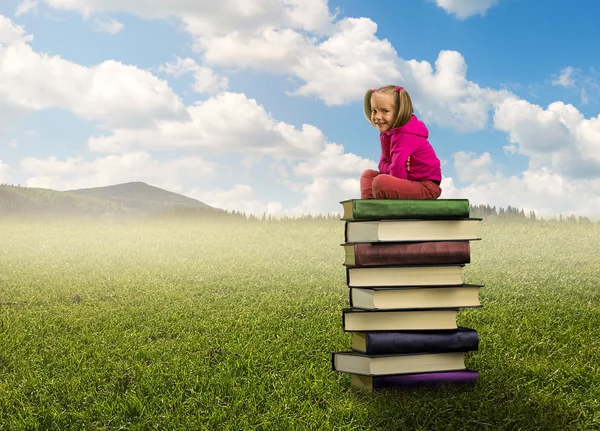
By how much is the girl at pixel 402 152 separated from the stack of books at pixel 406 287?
8.3 inches

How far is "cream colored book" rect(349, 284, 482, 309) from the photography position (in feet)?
14.8

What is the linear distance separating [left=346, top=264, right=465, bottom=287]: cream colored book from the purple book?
2.30 ft

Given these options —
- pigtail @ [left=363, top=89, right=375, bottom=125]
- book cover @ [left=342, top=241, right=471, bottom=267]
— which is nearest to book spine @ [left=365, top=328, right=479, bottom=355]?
book cover @ [left=342, top=241, right=471, bottom=267]

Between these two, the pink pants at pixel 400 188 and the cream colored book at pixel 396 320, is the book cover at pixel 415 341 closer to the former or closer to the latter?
the cream colored book at pixel 396 320

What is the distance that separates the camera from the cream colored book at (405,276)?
4.51 meters

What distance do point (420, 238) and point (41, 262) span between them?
478 inches

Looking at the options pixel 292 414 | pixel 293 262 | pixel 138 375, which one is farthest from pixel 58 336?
pixel 293 262

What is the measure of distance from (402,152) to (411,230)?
60cm

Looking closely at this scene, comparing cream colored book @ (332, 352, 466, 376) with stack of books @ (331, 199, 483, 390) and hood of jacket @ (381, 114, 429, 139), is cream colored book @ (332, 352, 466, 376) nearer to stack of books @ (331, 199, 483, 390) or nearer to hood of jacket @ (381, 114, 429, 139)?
stack of books @ (331, 199, 483, 390)

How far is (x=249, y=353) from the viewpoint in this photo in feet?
18.8

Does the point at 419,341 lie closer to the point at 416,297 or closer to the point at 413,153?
the point at 416,297

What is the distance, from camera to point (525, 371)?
5160 mm

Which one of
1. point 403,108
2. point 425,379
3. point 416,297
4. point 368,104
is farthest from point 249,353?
point 403,108

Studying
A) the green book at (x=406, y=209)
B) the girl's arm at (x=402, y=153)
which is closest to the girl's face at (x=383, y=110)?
the girl's arm at (x=402, y=153)
